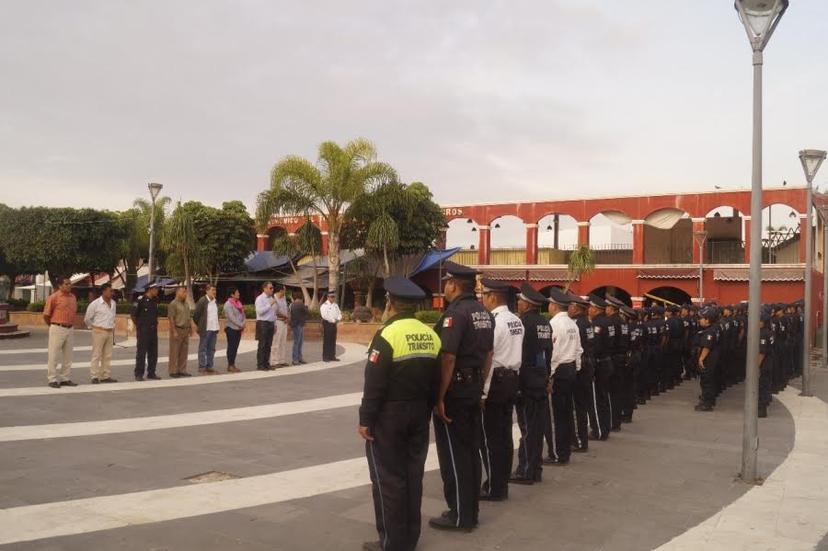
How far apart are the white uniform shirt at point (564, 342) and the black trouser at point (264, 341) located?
329 inches

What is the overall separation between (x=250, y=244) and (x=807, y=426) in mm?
30076

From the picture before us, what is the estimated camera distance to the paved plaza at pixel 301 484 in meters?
4.99

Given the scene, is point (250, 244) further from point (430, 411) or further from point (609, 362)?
point (430, 411)

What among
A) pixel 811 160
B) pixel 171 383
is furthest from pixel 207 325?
pixel 811 160

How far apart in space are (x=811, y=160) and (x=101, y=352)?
14.1 m

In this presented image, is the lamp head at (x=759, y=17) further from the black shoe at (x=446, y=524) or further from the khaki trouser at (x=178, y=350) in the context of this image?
the khaki trouser at (x=178, y=350)

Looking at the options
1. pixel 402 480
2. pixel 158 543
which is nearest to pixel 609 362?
pixel 402 480

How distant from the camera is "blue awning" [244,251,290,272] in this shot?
121 feet

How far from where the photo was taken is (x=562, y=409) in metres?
7.51

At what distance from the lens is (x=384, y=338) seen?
4711mm

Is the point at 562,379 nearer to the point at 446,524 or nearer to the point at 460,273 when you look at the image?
the point at 460,273

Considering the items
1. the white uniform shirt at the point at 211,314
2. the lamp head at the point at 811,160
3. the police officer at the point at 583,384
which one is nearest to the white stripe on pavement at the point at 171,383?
the white uniform shirt at the point at 211,314

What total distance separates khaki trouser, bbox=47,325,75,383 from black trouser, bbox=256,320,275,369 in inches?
158

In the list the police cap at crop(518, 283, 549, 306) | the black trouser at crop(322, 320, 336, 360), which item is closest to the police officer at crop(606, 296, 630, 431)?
the police cap at crop(518, 283, 549, 306)
